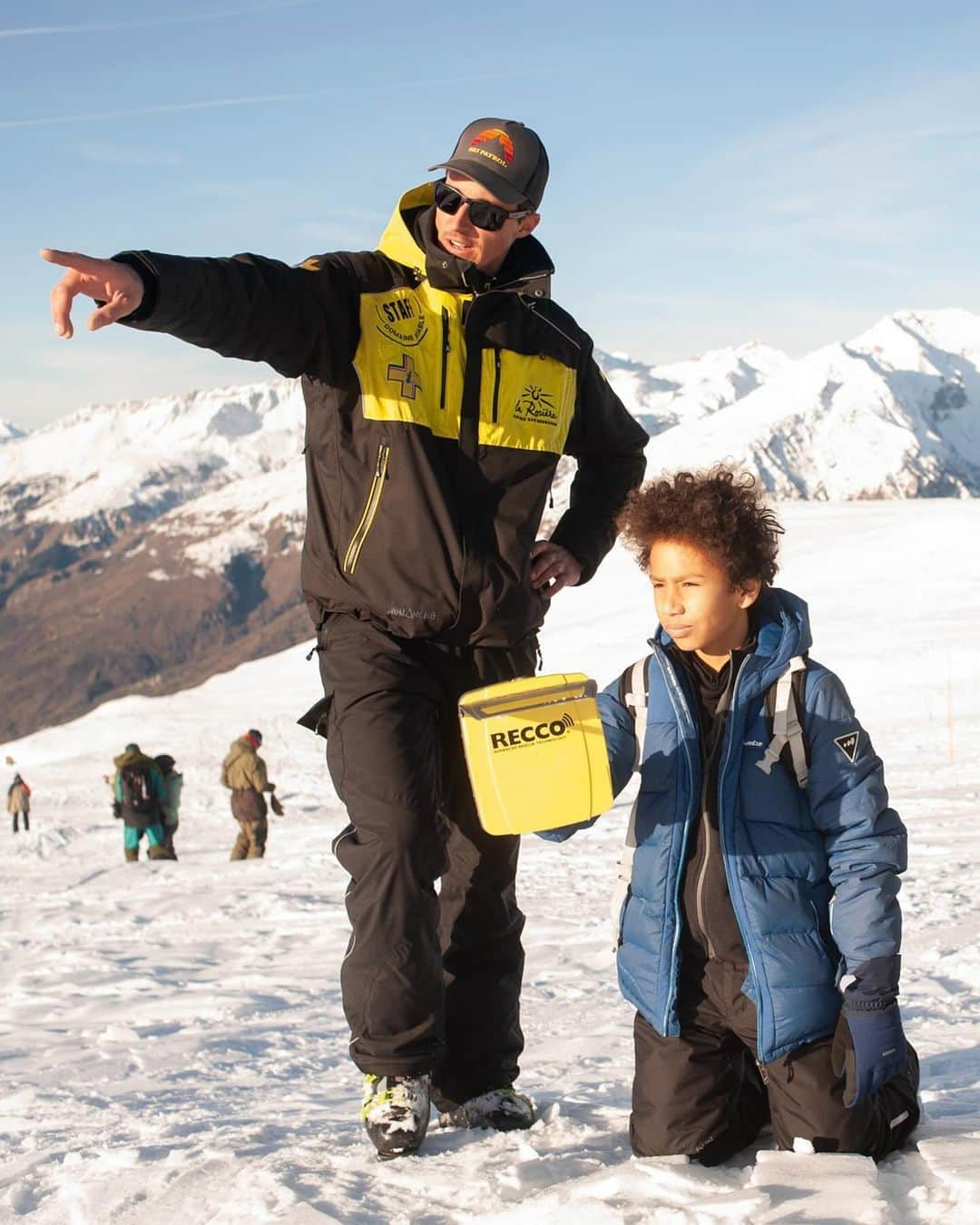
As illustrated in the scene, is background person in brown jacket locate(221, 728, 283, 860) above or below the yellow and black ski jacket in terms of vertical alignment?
below

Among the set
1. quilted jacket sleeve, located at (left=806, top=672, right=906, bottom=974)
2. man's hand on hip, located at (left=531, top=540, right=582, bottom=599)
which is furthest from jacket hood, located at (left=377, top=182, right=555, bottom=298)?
quilted jacket sleeve, located at (left=806, top=672, right=906, bottom=974)

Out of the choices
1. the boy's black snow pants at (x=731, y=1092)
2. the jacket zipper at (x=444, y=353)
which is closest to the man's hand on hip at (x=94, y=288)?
the jacket zipper at (x=444, y=353)

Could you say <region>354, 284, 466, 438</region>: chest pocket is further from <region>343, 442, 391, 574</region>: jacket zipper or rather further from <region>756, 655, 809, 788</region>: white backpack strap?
<region>756, 655, 809, 788</region>: white backpack strap

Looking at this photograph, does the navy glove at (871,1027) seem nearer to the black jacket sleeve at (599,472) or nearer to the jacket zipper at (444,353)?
the black jacket sleeve at (599,472)

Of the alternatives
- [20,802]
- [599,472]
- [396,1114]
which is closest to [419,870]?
[396,1114]

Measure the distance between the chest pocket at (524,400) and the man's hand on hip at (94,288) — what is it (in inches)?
39.5

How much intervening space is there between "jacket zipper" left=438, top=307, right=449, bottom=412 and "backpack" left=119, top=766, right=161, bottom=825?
456 inches

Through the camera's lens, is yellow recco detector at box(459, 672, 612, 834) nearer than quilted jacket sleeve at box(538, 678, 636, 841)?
Yes

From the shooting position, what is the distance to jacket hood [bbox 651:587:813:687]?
3.27 meters

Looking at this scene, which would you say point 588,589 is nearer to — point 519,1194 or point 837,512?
point 837,512

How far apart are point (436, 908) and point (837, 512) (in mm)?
44825

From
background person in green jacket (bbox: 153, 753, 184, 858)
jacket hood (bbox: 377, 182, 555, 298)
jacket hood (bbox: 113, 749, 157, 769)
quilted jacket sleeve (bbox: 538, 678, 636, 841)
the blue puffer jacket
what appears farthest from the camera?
jacket hood (bbox: 113, 749, 157, 769)

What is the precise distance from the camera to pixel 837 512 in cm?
4634

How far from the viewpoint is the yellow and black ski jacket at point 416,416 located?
347cm
